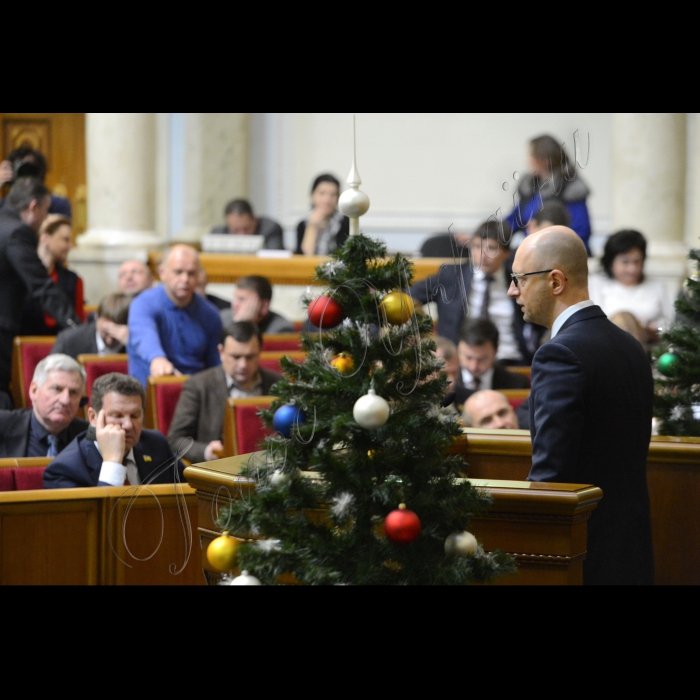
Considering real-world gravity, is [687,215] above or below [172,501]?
above

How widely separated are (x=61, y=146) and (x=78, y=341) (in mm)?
5709

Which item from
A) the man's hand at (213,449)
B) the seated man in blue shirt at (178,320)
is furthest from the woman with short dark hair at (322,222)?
the man's hand at (213,449)

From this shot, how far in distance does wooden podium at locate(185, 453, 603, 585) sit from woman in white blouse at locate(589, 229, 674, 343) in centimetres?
353

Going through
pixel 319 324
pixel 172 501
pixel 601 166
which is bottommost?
pixel 172 501

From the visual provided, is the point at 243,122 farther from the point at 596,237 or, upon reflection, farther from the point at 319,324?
the point at 319,324

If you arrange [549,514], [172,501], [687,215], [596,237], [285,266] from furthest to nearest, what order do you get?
[596,237]
[687,215]
[285,266]
[172,501]
[549,514]

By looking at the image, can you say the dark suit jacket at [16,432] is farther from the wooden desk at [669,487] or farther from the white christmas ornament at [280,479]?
the white christmas ornament at [280,479]

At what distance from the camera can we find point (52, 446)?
421cm

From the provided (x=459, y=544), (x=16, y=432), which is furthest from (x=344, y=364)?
(x=16, y=432)

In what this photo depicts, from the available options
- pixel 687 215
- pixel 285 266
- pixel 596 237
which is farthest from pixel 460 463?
pixel 596 237

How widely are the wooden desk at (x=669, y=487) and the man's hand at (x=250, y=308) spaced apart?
3039 mm

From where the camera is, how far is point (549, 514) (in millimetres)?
2516

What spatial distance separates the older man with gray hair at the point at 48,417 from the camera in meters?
4.20
